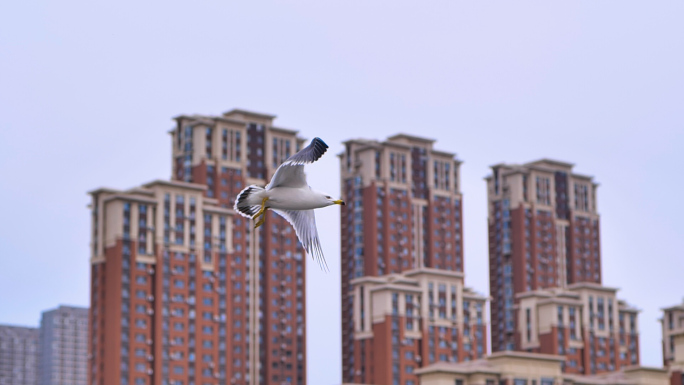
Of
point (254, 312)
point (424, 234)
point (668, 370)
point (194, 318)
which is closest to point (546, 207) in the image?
point (424, 234)

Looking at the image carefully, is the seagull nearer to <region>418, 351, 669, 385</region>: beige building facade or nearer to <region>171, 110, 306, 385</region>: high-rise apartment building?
<region>418, 351, 669, 385</region>: beige building facade

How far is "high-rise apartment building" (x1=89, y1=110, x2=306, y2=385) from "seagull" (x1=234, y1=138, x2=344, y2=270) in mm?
116874

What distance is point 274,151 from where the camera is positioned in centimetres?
16775

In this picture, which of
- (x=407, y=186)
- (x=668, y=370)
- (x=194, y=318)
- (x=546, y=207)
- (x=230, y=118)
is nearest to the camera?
(x=194, y=318)

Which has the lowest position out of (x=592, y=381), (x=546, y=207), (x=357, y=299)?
(x=592, y=381)

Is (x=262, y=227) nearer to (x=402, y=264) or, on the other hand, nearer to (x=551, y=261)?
(x=402, y=264)

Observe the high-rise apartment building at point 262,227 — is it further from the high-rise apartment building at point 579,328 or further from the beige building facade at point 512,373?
the high-rise apartment building at point 579,328

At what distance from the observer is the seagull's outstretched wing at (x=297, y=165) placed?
16578mm

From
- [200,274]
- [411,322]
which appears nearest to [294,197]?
[200,274]

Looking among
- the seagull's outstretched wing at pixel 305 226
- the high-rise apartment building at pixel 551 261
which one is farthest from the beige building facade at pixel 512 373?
the seagull's outstretched wing at pixel 305 226

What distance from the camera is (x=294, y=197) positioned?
57.8 feet

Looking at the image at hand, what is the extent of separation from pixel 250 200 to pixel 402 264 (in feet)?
502

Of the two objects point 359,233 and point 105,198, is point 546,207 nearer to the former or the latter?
point 359,233

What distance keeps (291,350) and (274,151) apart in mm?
25950
